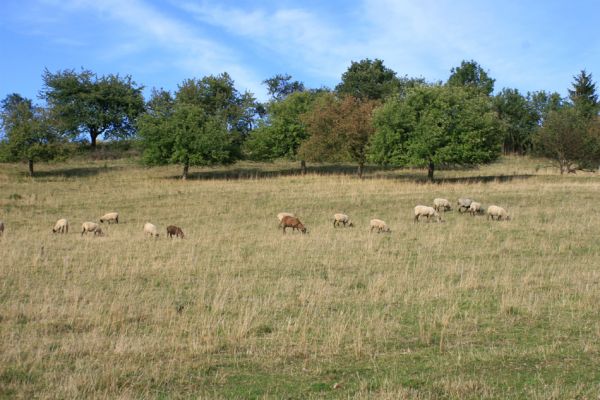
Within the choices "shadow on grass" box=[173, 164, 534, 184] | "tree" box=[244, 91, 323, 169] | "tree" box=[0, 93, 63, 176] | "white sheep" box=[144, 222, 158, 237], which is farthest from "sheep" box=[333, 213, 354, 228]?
"tree" box=[0, 93, 63, 176]

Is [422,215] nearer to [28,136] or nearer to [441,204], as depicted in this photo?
[441,204]

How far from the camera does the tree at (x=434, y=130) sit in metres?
41.8

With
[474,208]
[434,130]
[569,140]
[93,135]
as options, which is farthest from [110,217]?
[93,135]

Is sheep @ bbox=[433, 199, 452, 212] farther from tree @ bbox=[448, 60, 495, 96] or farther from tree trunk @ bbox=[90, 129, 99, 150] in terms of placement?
tree @ bbox=[448, 60, 495, 96]

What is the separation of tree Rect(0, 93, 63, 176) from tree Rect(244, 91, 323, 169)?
18914 millimetres

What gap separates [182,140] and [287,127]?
11.6 metres

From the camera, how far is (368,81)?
90.4 metres

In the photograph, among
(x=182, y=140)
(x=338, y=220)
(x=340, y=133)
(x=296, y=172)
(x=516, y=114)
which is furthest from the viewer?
(x=516, y=114)

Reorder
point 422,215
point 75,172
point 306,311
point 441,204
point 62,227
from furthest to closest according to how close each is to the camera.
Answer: point 75,172, point 441,204, point 422,215, point 62,227, point 306,311

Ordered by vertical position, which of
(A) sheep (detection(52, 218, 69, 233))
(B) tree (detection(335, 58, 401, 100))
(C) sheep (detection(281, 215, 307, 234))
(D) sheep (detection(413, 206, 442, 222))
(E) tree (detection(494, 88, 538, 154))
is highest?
(B) tree (detection(335, 58, 401, 100))

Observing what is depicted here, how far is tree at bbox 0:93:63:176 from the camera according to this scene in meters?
49.4

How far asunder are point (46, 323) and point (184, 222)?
58.6 ft

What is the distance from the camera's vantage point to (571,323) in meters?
9.64

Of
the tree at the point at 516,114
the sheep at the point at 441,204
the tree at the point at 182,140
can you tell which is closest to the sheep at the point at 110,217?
the sheep at the point at 441,204
